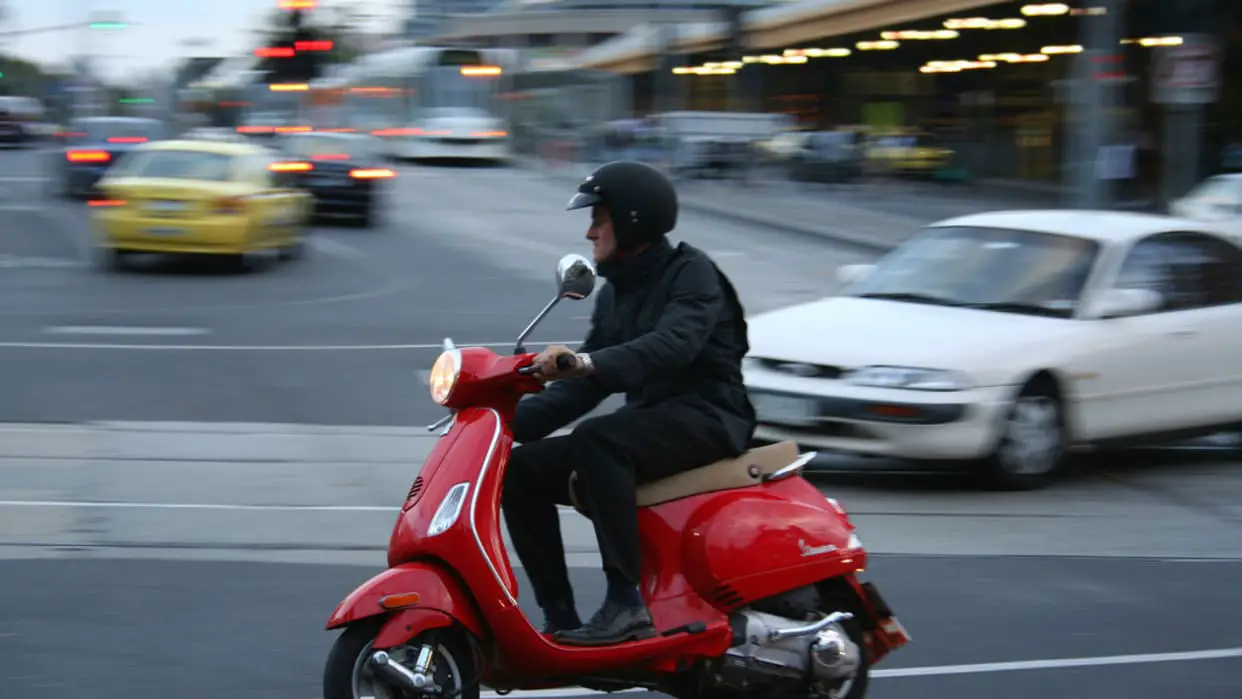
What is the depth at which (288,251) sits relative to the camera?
23.7 meters

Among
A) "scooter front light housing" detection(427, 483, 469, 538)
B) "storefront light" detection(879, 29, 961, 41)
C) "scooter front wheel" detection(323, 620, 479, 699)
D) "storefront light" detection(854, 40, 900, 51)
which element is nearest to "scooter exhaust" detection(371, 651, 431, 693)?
"scooter front wheel" detection(323, 620, 479, 699)

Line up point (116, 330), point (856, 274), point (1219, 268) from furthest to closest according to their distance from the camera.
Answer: point (116, 330) → point (856, 274) → point (1219, 268)

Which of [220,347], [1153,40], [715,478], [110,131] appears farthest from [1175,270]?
[1153,40]

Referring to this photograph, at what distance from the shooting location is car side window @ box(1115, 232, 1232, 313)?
10.0 meters

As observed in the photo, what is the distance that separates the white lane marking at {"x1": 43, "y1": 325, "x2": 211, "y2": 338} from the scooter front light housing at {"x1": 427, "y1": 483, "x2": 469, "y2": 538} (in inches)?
455

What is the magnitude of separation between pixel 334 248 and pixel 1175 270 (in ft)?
57.6

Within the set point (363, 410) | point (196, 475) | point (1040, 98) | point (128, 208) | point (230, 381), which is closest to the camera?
point (196, 475)

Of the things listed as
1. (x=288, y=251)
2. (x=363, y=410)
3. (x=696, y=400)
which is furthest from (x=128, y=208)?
(x=696, y=400)

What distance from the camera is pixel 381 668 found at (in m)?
4.45

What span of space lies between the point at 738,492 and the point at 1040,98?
44948mm

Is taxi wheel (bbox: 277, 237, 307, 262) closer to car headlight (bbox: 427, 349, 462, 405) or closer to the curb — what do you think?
the curb

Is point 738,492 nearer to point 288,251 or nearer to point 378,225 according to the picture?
point 288,251

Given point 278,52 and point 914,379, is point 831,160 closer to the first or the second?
point 278,52

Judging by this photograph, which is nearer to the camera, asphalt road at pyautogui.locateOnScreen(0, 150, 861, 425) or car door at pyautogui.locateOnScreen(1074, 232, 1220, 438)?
car door at pyautogui.locateOnScreen(1074, 232, 1220, 438)
